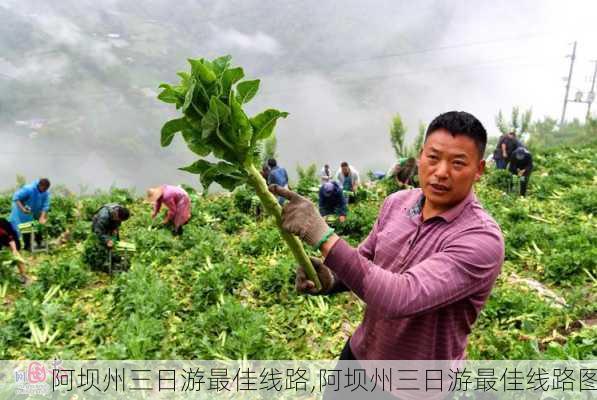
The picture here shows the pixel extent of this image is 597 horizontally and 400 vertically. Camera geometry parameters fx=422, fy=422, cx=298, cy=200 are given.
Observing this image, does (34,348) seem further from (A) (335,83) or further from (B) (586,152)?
(A) (335,83)

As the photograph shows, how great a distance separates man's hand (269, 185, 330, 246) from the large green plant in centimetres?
12

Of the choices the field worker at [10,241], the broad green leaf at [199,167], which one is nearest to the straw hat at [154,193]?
the field worker at [10,241]

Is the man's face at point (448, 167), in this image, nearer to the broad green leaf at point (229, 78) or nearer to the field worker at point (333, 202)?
the broad green leaf at point (229, 78)

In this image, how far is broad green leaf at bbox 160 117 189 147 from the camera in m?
1.53

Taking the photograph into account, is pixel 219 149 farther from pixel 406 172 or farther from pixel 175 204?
pixel 406 172

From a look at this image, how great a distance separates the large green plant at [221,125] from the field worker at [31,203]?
8.06 m

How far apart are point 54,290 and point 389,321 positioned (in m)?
6.26

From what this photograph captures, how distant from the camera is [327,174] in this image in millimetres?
11219

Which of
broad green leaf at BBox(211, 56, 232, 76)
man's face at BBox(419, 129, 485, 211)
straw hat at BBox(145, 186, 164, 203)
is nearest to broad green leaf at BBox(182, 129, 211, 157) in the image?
broad green leaf at BBox(211, 56, 232, 76)

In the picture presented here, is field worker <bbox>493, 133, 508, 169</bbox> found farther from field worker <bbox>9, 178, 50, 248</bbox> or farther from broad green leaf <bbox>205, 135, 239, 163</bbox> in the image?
broad green leaf <bbox>205, 135, 239, 163</bbox>

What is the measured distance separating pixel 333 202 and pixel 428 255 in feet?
22.4

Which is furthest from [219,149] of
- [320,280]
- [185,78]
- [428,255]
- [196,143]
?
[428,255]

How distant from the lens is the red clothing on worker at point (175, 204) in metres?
9.20

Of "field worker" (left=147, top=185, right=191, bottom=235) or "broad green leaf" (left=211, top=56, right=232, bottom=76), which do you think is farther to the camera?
"field worker" (left=147, top=185, right=191, bottom=235)
